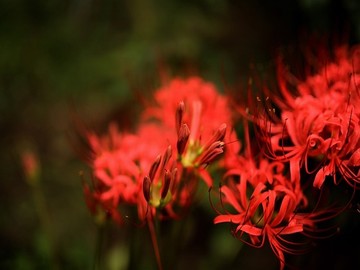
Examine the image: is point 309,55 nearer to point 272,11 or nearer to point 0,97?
point 272,11

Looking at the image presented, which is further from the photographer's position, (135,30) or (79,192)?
(79,192)

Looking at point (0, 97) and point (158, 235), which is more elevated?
point (0, 97)

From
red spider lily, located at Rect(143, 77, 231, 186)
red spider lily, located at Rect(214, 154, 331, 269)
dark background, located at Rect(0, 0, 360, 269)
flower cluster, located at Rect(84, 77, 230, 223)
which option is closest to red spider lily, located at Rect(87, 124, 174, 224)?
flower cluster, located at Rect(84, 77, 230, 223)

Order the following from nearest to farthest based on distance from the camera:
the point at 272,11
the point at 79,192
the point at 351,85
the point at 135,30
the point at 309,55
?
1. the point at 351,85
2. the point at 309,55
3. the point at 272,11
4. the point at 135,30
5. the point at 79,192

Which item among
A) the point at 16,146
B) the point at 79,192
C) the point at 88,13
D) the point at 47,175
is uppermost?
the point at 88,13

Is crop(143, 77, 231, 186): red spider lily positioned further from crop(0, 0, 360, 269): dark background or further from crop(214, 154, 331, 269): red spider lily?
crop(0, 0, 360, 269): dark background

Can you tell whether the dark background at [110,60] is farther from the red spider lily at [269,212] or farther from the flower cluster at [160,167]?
the red spider lily at [269,212]

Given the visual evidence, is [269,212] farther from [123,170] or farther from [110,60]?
[110,60]

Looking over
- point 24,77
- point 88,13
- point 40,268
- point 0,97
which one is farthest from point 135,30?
point 40,268
